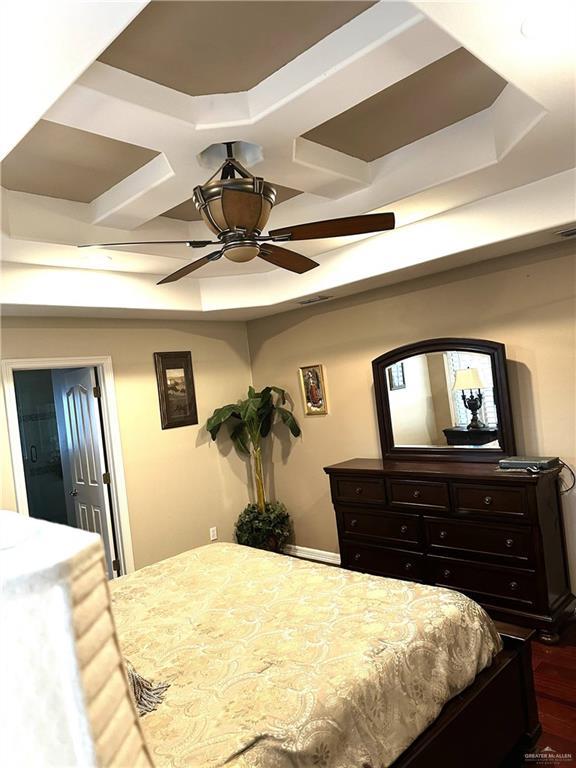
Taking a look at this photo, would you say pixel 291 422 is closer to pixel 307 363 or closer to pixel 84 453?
pixel 307 363

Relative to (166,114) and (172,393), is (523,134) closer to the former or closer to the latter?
(166,114)

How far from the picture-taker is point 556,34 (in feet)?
5.14

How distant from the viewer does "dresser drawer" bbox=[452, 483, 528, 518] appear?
11.0 ft

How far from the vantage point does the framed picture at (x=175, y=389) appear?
4887 mm

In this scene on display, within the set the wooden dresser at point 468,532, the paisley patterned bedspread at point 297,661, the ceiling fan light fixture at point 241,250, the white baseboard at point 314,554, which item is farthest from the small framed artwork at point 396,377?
the ceiling fan light fixture at point 241,250

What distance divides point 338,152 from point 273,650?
8.14ft

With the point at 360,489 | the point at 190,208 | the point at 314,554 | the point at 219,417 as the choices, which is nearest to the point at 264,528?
the point at 314,554

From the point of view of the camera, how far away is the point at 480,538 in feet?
11.7

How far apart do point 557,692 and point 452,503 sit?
3.98ft

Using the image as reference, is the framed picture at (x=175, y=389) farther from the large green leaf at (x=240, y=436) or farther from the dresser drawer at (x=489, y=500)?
the dresser drawer at (x=489, y=500)

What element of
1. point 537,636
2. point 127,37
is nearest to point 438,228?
point 127,37

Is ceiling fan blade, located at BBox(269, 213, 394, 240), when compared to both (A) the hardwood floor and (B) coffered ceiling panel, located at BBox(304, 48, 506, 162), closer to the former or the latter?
(B) coffered ceiling panel, located at BBox(304, 48, 506, 162)

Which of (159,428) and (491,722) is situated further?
(159,428)

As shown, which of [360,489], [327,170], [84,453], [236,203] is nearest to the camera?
[236,203]
